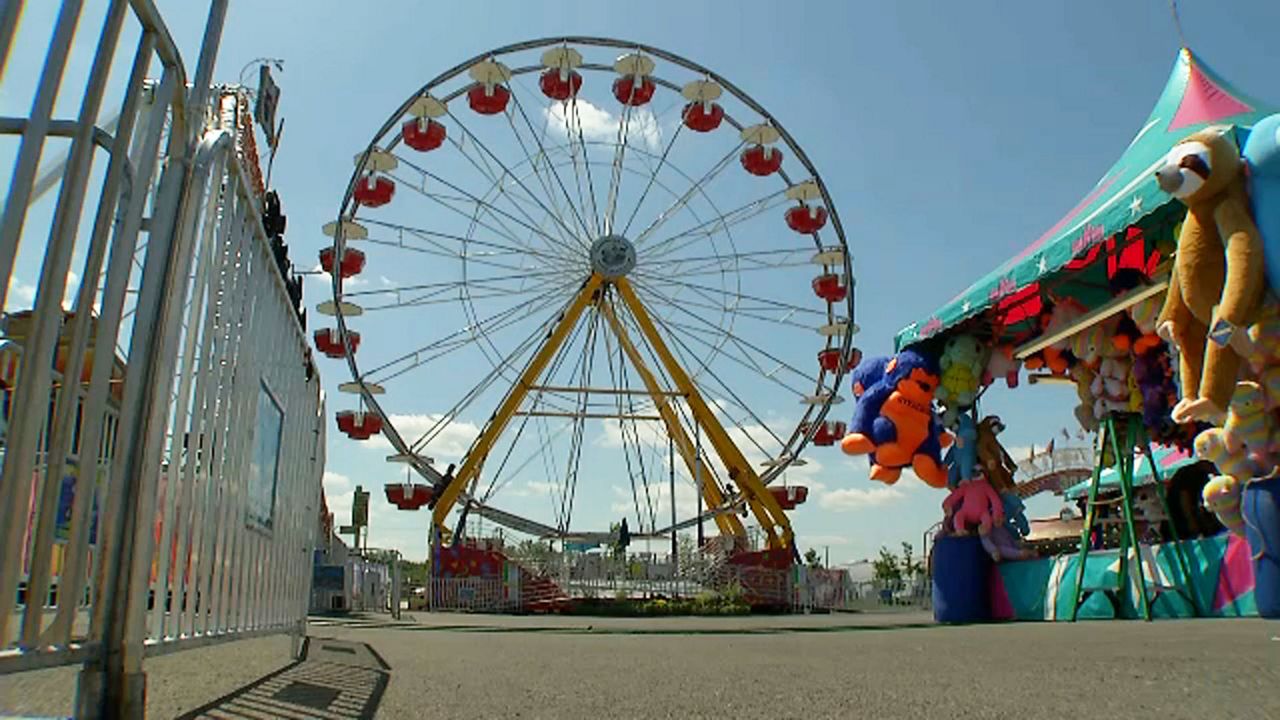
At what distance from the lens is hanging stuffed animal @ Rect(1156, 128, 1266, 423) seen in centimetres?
741

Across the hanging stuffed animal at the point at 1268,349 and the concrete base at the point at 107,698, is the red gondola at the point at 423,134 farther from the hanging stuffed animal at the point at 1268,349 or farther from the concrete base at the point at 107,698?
the concrete base at the point at 107,698

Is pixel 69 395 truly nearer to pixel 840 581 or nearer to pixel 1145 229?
pixel 1145 229

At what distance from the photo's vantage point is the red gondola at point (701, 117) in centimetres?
1958

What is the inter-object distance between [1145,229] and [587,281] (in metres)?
12.3

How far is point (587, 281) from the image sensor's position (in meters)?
20.2

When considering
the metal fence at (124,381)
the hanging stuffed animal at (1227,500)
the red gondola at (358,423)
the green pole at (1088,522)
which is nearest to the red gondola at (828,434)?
the red gondola at (358,423)

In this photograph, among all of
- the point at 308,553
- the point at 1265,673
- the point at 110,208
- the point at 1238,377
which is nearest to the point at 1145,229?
the point at 1238,377

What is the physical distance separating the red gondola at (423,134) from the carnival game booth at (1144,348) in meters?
9.62

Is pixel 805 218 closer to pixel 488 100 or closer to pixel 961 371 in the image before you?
pixel 488 100

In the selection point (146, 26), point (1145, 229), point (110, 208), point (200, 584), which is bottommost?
point (200, 584)

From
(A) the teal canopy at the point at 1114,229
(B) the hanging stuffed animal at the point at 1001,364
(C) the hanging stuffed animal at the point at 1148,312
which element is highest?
(A) the teal canopy at the point at 1114,229

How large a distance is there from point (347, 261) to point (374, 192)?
1.39 metres

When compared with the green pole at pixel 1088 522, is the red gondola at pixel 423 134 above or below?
above

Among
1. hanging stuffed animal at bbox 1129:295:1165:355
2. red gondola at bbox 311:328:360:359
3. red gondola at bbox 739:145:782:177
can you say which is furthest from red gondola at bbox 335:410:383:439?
hanging stuffed animal at bbox 1129:295:1165:355
